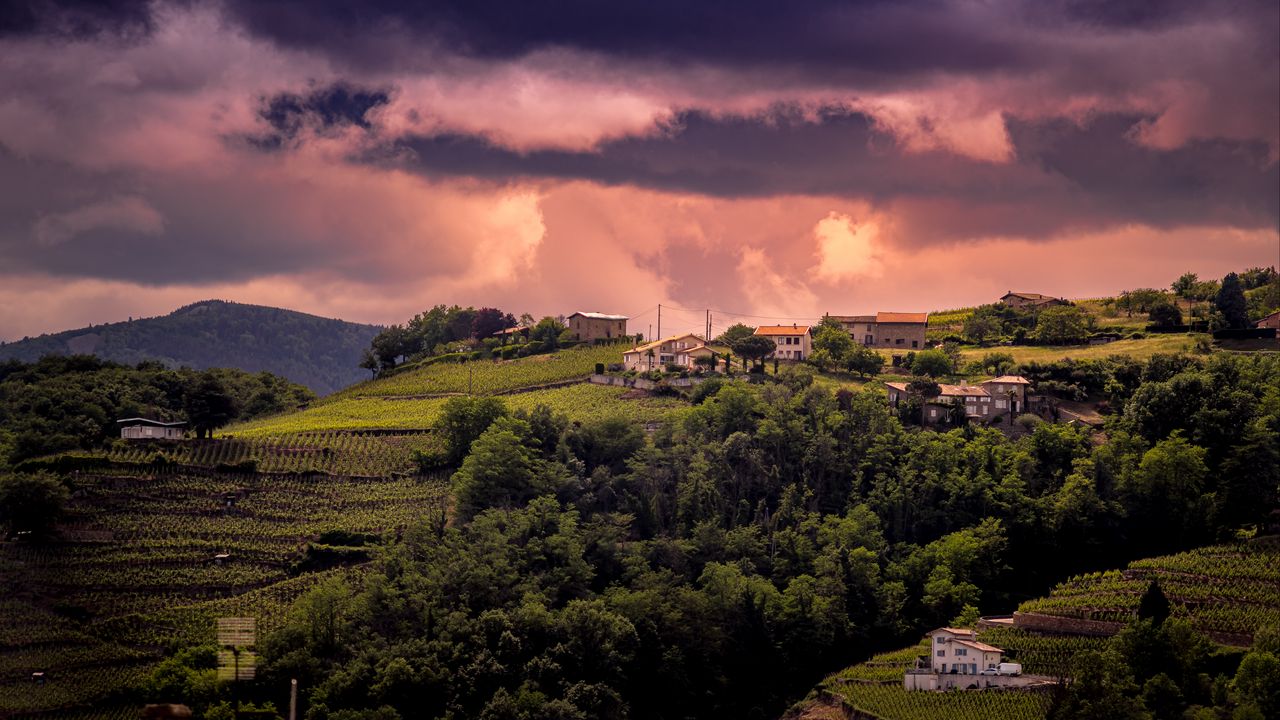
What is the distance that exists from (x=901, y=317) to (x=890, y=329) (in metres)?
1.28

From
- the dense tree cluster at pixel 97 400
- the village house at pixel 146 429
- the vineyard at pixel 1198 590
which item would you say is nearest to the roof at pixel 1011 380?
the vineyard at pixel 1198 590

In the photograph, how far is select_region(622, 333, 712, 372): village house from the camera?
96.1m

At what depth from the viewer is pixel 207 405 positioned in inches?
3113

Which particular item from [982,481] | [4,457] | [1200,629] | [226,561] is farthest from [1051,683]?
[4,457]

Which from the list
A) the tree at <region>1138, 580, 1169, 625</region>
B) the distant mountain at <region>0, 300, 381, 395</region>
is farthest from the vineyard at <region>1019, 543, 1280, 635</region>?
the distant mountain at <region>0, 300, 381, 395</region>

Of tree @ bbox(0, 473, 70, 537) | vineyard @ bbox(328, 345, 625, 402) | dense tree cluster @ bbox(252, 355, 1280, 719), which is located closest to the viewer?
dense tree cluster @ bbox(252, 355, 1280, 719)

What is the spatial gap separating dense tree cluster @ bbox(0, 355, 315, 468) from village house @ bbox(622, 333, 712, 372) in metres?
23.3

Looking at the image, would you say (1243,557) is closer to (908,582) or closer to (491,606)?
(908,582)

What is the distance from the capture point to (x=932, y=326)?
359ft

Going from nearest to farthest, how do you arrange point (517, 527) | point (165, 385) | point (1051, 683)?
point (1051, 683)
point (517, 527)
point (165, 385)

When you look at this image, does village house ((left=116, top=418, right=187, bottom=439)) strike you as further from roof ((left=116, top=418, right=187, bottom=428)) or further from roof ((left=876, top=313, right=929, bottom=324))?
roof ((left=876, top=313, right=929, bottom=324))

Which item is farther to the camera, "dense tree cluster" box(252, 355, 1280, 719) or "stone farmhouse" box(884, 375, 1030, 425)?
"stone farmhouse" box(884, 375, 1030, 425)

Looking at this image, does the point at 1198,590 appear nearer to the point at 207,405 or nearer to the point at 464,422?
the point at 464,422

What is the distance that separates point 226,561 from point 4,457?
45.6ft
